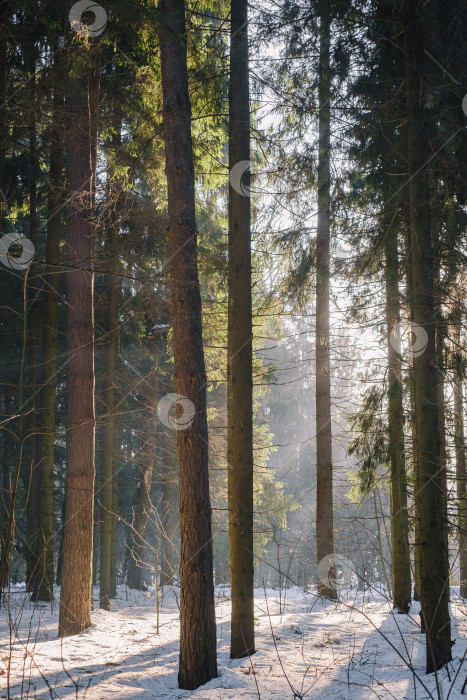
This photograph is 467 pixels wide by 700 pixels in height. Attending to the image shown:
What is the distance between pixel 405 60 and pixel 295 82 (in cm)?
279

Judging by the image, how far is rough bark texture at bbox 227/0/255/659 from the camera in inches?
257

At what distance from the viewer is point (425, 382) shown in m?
5.55

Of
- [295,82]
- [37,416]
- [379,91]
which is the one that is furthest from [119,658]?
[295,82]

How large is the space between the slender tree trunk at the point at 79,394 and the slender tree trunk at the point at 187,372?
189 centimetres

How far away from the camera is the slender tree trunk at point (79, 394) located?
7.54 meters

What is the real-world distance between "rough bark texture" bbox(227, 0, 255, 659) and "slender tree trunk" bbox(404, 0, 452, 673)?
221cm

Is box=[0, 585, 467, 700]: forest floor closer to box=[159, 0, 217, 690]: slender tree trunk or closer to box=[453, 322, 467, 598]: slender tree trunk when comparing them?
box=[159, 0, 217, 690]: slender tree trunk

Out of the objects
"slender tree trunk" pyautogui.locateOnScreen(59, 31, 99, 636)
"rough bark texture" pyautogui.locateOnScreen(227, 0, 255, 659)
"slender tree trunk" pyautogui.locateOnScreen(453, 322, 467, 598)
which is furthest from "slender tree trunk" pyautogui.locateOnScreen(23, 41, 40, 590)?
"slender tree trunk" pyautogui.locateOnScreen(453, 322, 467, 598)
